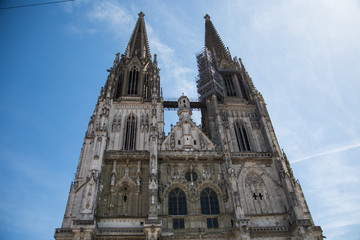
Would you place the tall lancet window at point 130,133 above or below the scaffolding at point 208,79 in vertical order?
below

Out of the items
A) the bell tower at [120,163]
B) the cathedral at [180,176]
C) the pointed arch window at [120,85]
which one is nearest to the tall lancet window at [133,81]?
the bell tower at [120,163]

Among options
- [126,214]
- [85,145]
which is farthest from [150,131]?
[126,214]

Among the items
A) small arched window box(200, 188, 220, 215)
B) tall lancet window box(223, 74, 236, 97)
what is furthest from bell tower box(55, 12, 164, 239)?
tall lancet window box(223, 74, 236, 97)

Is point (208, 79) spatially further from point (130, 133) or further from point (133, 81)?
point (130, 133)

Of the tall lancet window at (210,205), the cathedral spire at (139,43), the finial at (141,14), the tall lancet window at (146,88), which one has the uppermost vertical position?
the finial at (141,14)

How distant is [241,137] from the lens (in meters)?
28.6

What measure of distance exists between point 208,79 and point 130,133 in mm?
12928

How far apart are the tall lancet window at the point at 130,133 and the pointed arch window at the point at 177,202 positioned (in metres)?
6.25

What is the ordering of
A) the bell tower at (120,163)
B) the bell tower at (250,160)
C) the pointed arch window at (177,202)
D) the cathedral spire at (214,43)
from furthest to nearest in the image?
the cathedral spire at (214,43) → the pointed arch window at (177,202) → the bell tower at (250,160) → the bell tower at (120,163)

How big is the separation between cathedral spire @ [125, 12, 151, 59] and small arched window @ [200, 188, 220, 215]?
2158 centimetres

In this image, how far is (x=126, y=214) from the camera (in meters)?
21.1

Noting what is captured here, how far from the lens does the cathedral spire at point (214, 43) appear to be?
41094 mm

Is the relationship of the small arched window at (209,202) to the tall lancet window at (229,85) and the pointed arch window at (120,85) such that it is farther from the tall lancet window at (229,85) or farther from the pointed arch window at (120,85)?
the pointed arch window at (120,85)

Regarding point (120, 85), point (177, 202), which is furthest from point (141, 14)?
point (177, 202)
